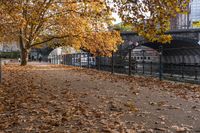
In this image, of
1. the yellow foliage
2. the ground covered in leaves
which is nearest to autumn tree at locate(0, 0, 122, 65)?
the yellow foliage

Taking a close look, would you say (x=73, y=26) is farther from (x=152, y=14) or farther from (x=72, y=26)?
(x=152, y=14)

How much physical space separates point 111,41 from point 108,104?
17526 millimetres

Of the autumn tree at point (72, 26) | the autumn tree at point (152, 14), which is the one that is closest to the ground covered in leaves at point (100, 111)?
the autumn tree at point (152, 14)

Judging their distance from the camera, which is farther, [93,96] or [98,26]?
[98,26]

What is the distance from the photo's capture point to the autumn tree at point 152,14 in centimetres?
969

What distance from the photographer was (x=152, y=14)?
412 inches

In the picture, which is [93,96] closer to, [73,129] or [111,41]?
[73,129]

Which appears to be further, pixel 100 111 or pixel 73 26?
pixel 73 26

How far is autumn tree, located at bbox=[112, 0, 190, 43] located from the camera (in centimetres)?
969

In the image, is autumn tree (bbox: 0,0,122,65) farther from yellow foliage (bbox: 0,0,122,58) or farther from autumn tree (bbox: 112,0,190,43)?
autumn tree (bbox: 112,0,190,43)

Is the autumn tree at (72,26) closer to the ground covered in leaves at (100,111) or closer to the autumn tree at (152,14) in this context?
the autumn tree at (152,14)

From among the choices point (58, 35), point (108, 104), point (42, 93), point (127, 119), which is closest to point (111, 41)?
point (58, 35)

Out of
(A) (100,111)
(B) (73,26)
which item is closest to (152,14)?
(A) (100,111)

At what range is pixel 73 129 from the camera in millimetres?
5973
